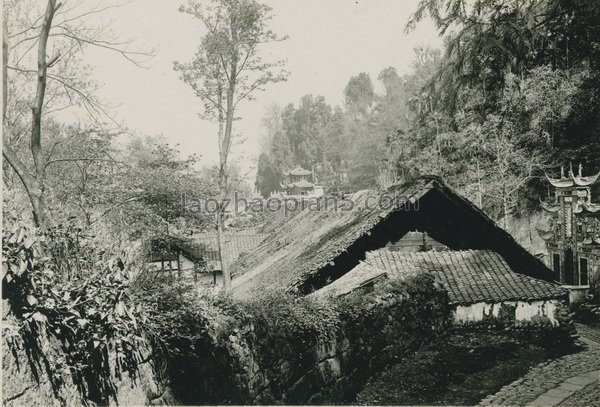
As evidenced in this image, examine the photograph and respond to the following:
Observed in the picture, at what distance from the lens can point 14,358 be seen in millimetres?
2941

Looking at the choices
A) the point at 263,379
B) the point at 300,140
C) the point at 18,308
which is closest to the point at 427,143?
the point at 263,379

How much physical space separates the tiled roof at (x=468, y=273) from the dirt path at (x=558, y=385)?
5.38 feet

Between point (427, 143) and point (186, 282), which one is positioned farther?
point (427, 143)

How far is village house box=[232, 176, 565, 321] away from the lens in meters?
9.23

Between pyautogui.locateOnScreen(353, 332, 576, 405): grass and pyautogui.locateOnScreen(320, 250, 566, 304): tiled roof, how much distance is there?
896 millimetres

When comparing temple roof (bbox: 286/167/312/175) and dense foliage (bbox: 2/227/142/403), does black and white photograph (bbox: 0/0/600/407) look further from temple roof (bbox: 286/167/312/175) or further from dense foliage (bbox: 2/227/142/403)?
temple roof (bbox: 286/167/312/175)

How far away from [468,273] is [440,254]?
0.77m

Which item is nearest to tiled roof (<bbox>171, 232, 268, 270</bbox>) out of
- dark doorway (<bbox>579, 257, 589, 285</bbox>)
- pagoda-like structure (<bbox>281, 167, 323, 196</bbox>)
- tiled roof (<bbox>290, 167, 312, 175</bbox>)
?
dark doorway (<bbox>579, 257, 589, 285</bbox>)

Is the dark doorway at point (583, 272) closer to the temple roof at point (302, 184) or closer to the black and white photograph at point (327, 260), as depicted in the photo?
the black and white photograph at point (327, 260)

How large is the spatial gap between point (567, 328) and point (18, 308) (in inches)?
424

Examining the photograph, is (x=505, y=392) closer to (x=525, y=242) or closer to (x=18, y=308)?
(x=18, y=308)

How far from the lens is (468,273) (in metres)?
Answer: 10.5

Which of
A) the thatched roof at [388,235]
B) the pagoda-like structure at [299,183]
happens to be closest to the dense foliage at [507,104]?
the thatched roof at [388,235]

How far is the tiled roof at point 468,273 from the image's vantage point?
995 centimetres
